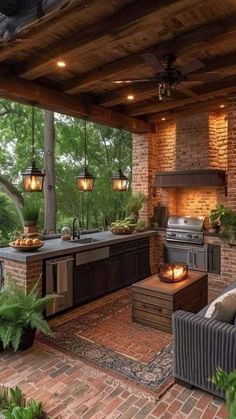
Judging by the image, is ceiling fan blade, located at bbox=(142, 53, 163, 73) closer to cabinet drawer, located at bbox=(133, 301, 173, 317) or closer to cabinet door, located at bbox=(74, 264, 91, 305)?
cabinet drawer, located at bbox=(133, 301, 173, 317)

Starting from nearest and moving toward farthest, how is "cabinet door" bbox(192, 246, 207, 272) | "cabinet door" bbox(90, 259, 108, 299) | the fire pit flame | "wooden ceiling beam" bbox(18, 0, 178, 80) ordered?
"wooden ceiling beam" bbox(18, 0, 178, 80), the fire pit flame, "cabinet door" bbox(90, 259, 108, 299), "cabinet door" bbox(192, 246, 207, 272)

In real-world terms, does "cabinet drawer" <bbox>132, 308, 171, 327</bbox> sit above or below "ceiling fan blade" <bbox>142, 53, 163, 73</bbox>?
below

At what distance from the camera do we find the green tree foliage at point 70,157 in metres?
9.73

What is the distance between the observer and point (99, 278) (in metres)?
4.93

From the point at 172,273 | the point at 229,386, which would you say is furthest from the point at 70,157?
the point at 229,386

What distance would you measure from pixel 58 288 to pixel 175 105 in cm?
376

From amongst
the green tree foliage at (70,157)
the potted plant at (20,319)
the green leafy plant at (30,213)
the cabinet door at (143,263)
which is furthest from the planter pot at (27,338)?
the green tree foliage at (70,157)

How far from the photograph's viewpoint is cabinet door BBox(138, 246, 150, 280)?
5.94 meters

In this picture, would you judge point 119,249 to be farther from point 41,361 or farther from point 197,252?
point 41,361

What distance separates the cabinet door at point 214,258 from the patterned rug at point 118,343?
192cm

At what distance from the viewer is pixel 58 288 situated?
165 inches

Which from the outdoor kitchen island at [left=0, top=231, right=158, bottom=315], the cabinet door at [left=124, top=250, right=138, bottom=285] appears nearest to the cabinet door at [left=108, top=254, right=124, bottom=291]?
the outdoor kitchen island at [left=0, top=231, right=158, bottom=315]

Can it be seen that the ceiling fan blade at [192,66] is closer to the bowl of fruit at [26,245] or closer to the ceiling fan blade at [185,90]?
the ceiling fan blade at [185,90]

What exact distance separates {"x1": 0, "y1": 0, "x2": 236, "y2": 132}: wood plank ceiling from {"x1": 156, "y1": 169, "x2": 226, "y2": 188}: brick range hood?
49.8 inches
